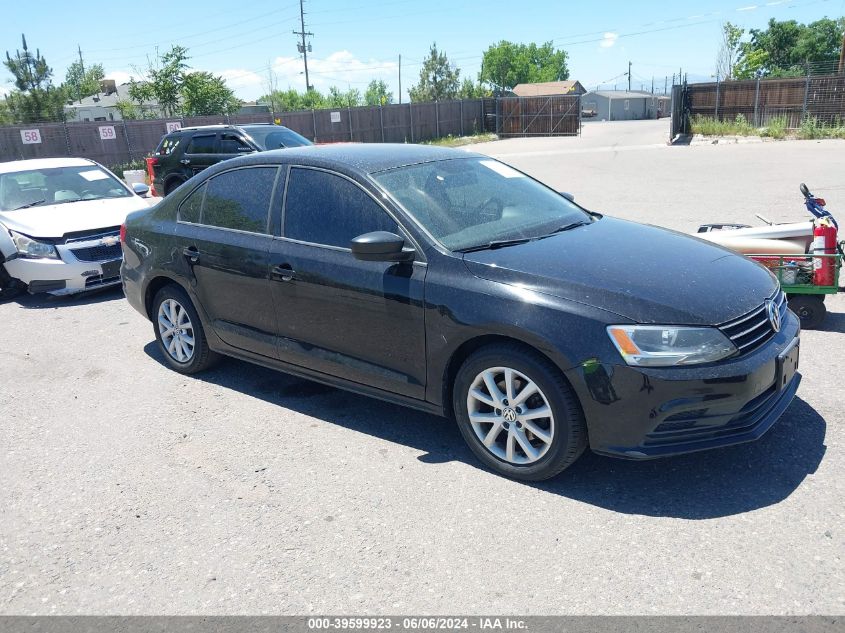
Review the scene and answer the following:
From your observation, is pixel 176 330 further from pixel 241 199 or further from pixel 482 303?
pixel 482 303

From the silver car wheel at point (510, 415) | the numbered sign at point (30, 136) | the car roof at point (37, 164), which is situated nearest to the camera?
the silver car wheel at point (510, 415)

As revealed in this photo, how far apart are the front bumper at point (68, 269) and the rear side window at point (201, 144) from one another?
21.2ft

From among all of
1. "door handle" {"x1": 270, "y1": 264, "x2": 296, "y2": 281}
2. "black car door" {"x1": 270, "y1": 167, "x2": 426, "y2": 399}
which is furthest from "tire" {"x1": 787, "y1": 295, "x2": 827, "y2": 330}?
"door handle" {"x1": 270, "y1": 264, "x2": 296, "y2": 281}

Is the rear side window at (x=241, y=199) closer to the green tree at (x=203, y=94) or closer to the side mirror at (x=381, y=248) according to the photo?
the side mirror at (x=381, y=248)

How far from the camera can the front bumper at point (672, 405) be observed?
3.20 meters

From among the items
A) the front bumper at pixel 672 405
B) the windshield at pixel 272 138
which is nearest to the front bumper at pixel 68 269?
the windshield at pixel 272 138

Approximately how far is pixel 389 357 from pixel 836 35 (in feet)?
316

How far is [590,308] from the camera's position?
3.33 meters

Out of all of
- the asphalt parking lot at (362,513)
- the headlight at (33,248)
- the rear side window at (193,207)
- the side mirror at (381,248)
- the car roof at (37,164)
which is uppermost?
the car roof at (37,164)

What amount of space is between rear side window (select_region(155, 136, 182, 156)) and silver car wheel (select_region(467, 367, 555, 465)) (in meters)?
12.8

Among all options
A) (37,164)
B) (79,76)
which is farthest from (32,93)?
(79,76)

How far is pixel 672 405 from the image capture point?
126 inches

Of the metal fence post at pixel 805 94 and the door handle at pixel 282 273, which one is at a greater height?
the metal fence post at pixel 805 94

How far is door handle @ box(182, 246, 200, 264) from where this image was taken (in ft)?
16.5
